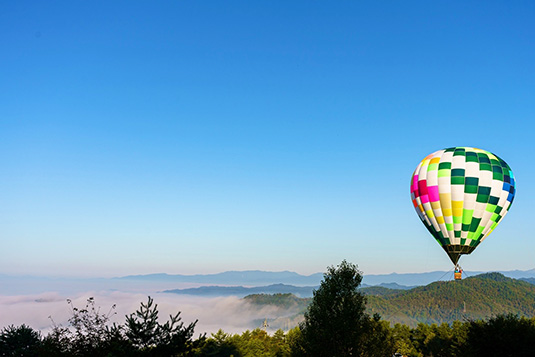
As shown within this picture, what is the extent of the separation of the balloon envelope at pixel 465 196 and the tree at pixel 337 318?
12814mm

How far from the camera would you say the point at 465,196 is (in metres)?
43.0

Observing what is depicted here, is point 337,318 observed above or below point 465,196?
below

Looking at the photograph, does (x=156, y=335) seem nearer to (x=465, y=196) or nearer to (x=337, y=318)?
(x=337, y=318)

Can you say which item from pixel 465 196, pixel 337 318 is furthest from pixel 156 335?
Result: pixel 465 196

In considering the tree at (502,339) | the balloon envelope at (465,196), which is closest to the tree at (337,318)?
the tree at (502,339)

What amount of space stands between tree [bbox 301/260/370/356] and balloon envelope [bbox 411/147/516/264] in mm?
12814

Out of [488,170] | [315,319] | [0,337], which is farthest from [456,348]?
[0,337]

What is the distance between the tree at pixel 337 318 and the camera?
3472 cm

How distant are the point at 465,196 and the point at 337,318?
18691 millimetres

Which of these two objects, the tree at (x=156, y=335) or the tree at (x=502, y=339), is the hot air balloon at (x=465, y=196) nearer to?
the tree at (x=502, y=339)

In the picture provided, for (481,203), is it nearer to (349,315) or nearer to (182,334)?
(349,315)

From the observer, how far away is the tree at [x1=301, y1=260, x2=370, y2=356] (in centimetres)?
3472

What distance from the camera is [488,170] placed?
43.2 m

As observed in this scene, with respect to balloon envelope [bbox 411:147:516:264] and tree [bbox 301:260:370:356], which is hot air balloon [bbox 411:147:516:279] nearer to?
balloon envelope [bbox 411:147:516:264]
